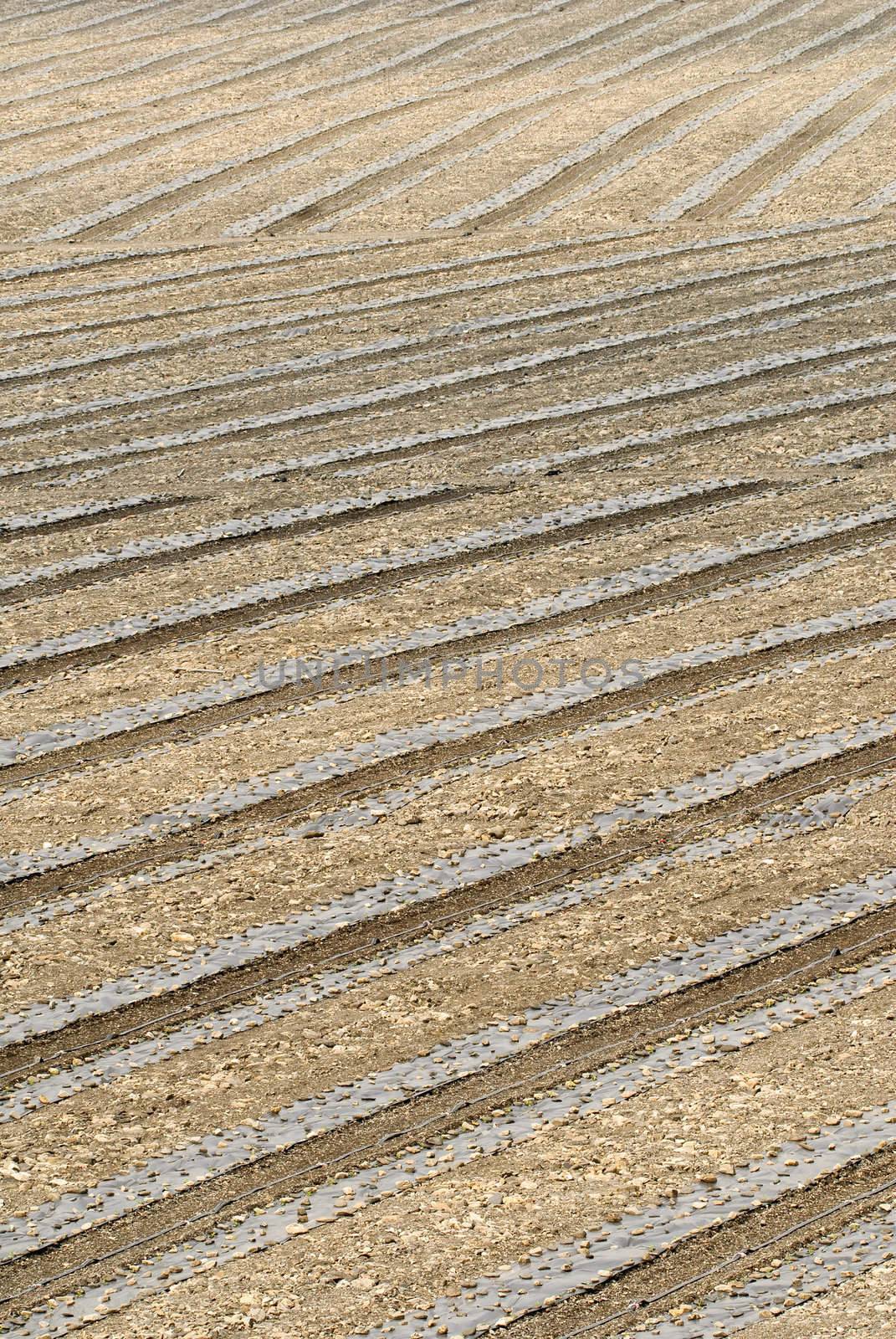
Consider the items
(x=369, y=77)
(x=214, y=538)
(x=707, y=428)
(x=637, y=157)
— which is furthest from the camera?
(x=369, y=77)

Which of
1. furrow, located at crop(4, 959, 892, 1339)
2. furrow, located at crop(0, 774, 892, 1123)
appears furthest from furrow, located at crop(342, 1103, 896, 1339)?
furrow, located at crop(0, 774, 892, 1123)

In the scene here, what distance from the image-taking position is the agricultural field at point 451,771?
309cm

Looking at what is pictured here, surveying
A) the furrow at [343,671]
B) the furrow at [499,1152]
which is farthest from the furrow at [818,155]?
the furrow at [499,1152]

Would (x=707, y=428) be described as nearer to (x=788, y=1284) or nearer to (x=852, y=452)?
(x=852, y=452)

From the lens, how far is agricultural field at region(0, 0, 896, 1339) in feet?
10.1

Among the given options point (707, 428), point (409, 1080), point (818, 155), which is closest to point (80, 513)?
point (707, 428)

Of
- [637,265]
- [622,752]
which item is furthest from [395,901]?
[637,265]

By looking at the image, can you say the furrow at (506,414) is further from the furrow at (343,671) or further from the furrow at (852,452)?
the furrow at (343,671)

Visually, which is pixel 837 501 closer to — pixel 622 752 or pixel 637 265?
pixel 622 752

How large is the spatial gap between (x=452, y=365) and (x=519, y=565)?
2113 millimetres

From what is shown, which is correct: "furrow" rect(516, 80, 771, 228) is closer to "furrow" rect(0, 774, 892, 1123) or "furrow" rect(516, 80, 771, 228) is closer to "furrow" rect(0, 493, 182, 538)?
"furrow" rect(0, 493, 182, 538)

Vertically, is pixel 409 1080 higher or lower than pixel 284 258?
lower

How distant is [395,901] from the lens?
4031mm

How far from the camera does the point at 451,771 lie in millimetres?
4559
